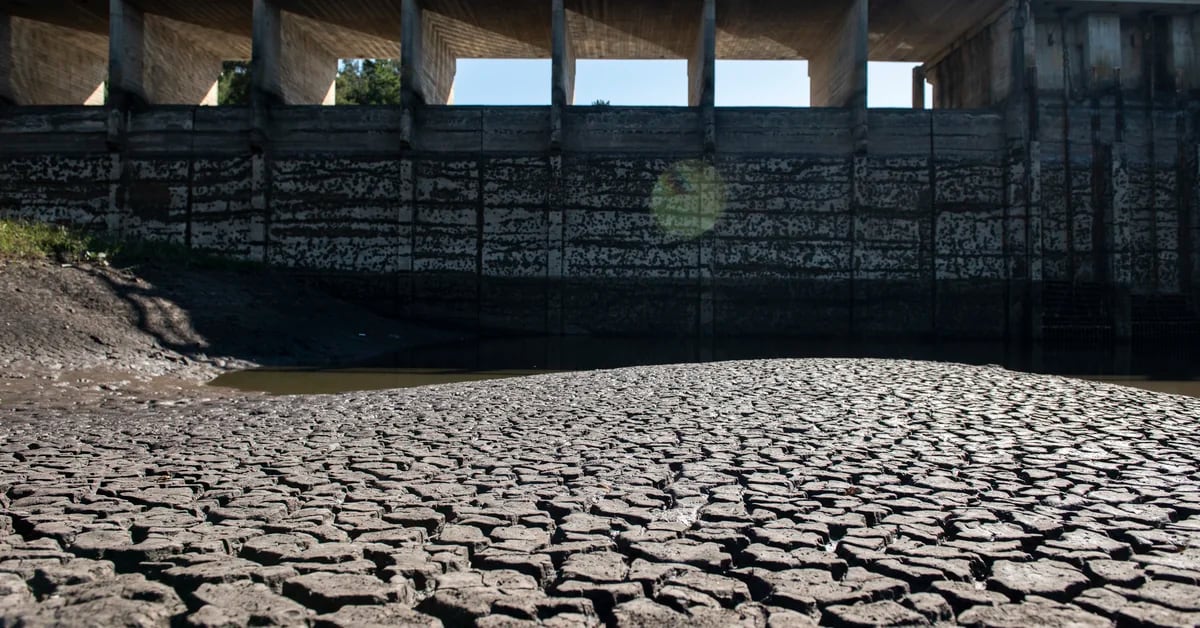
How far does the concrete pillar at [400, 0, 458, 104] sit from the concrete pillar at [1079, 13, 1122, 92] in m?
15.5

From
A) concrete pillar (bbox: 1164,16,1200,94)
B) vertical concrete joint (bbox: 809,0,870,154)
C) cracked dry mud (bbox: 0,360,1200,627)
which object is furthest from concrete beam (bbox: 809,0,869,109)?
cracked dry mud (bbox: 0,360,1200,627)

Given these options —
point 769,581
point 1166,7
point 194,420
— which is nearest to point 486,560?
point 769,581

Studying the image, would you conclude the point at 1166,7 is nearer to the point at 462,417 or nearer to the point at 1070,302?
the point at 1070,302

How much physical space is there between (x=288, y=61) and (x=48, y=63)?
6.80 metres

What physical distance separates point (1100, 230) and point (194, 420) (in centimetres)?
1867

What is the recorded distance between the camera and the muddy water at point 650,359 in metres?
9.45

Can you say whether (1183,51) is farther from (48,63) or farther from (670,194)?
(48,63)

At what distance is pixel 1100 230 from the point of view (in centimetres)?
1708

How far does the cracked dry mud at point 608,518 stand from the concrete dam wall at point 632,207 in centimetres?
1125

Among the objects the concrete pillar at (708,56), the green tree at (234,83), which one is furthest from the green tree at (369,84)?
the concrete pillar at (708,56)

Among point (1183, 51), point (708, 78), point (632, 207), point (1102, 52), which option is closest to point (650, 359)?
point (632, 207)

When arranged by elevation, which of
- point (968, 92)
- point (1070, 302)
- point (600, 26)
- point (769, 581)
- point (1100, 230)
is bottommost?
point (769, 581)

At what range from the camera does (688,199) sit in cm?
1711

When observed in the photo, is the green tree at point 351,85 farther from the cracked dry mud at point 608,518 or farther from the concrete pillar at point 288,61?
the cracked dry mud at point 608,518
